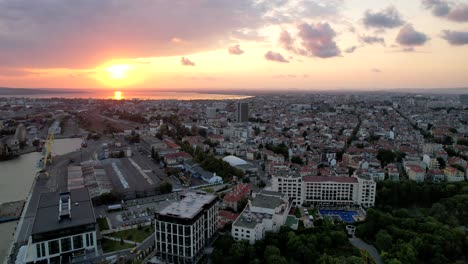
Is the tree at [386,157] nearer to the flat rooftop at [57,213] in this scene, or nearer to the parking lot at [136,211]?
the parking lot at [136,211]

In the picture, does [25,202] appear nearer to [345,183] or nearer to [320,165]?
[345,183]

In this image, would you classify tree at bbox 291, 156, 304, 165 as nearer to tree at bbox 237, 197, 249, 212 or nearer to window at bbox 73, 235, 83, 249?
tree at bbox 237, 197, 249, 212

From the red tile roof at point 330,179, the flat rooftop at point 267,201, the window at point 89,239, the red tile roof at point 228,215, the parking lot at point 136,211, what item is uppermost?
the red tile roof at point 330,179

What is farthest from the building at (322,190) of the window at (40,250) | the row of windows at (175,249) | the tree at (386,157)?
the window at (40,250)

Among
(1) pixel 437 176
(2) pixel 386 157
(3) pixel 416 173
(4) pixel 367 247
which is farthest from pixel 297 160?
(4) pixel 367 247

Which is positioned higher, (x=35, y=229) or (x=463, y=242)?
(x=35, y=229)

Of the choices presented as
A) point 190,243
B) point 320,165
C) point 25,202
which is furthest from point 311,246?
point 25,202

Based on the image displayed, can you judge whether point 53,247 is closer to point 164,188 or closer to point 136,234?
point 136,234
